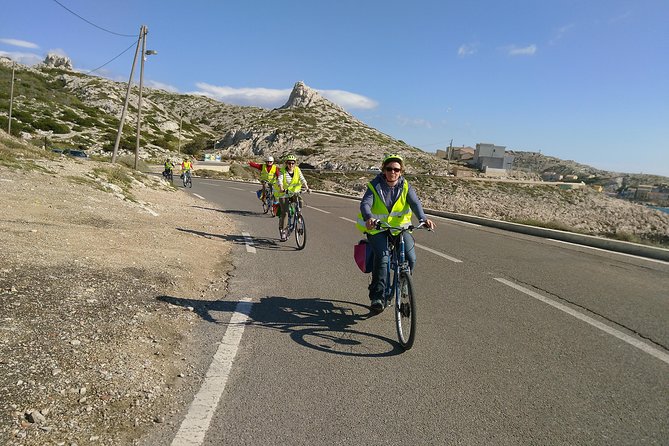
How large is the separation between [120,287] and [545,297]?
5.78 metres

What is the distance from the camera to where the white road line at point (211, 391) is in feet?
9.14

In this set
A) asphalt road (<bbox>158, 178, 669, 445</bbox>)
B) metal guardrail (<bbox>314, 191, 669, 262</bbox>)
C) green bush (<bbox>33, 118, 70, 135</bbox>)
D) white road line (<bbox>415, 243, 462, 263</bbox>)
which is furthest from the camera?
green bush (<bbox>33, 118, 70, 135</bbox>)

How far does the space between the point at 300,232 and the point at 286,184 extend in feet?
4.36

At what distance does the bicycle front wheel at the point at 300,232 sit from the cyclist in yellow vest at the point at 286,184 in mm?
610

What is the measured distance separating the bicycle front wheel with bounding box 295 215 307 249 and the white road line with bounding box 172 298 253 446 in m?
4.77

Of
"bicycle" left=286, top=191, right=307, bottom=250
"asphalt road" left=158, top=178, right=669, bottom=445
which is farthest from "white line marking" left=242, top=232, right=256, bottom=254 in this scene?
"asphalt road" left=158, top=178, right=669, bottom=445

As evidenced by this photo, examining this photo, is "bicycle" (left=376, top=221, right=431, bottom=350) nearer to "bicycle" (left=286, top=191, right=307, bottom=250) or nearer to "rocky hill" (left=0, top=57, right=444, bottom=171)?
"bicycle" (left=286, top=191, right=307, bottom=250)

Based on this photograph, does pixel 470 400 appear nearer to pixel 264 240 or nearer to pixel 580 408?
pixel 580 408

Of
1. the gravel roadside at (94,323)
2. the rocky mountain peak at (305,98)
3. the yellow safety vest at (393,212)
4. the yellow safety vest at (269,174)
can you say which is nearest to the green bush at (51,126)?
the yellow safety vest at (269,174)

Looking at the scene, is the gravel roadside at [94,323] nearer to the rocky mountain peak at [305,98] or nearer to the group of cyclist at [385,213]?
the group of cyclist at [385,213]

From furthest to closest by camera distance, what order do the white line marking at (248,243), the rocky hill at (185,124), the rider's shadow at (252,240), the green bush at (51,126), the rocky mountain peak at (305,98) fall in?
the rocky mountain peak at (305,98)
the rocky hill at (185,124)
the green bush at (51,126)
the rider's shadow at (252,240)
the white line marking at (248,243)

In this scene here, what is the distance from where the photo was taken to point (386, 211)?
16.2 ft

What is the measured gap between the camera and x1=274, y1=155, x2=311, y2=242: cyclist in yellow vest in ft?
33.8

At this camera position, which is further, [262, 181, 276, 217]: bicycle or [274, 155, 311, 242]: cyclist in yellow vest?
[262, 181, 276, 217]: bicycle
